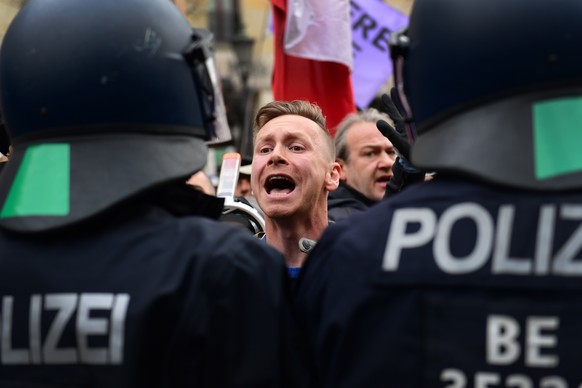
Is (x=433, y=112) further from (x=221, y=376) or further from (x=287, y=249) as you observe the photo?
(x=287, y=249)

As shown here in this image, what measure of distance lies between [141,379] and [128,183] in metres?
0.49

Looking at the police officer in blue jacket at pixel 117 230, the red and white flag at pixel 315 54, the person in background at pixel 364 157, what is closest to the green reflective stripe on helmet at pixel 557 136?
the police officer in blue jacket at pixel 117 230

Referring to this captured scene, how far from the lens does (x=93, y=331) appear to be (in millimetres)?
2262

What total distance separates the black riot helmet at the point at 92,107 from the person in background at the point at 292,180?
6.31 ft

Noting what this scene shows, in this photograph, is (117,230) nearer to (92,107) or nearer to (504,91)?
(92,107)

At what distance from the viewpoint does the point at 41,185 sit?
2412 millimetres

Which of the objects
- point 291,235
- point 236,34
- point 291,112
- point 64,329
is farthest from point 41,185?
point 236,34

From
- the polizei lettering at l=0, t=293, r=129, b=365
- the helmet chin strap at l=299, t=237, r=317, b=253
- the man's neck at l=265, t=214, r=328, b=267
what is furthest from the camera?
the man's neck at l=265, t=214, r=328, b=267

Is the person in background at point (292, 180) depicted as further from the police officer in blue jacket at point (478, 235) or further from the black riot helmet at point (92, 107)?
the police officer in blue jacket at point (478, 235)

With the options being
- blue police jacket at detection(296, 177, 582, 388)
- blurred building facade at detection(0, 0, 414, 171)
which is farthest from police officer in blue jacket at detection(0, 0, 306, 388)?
blurred building facade at detection(0, 0, 414, 171)

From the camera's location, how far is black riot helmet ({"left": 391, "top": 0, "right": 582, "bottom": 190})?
2.14m

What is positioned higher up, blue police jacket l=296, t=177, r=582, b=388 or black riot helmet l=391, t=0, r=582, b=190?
black riot helmet l=391, t=0, r=582, b=190

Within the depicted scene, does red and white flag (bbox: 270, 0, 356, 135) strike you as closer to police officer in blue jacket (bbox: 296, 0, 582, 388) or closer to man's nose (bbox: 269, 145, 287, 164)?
man's nose (bbox: 269, 145, 287, 164)

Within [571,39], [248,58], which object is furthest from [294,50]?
[248,58]
